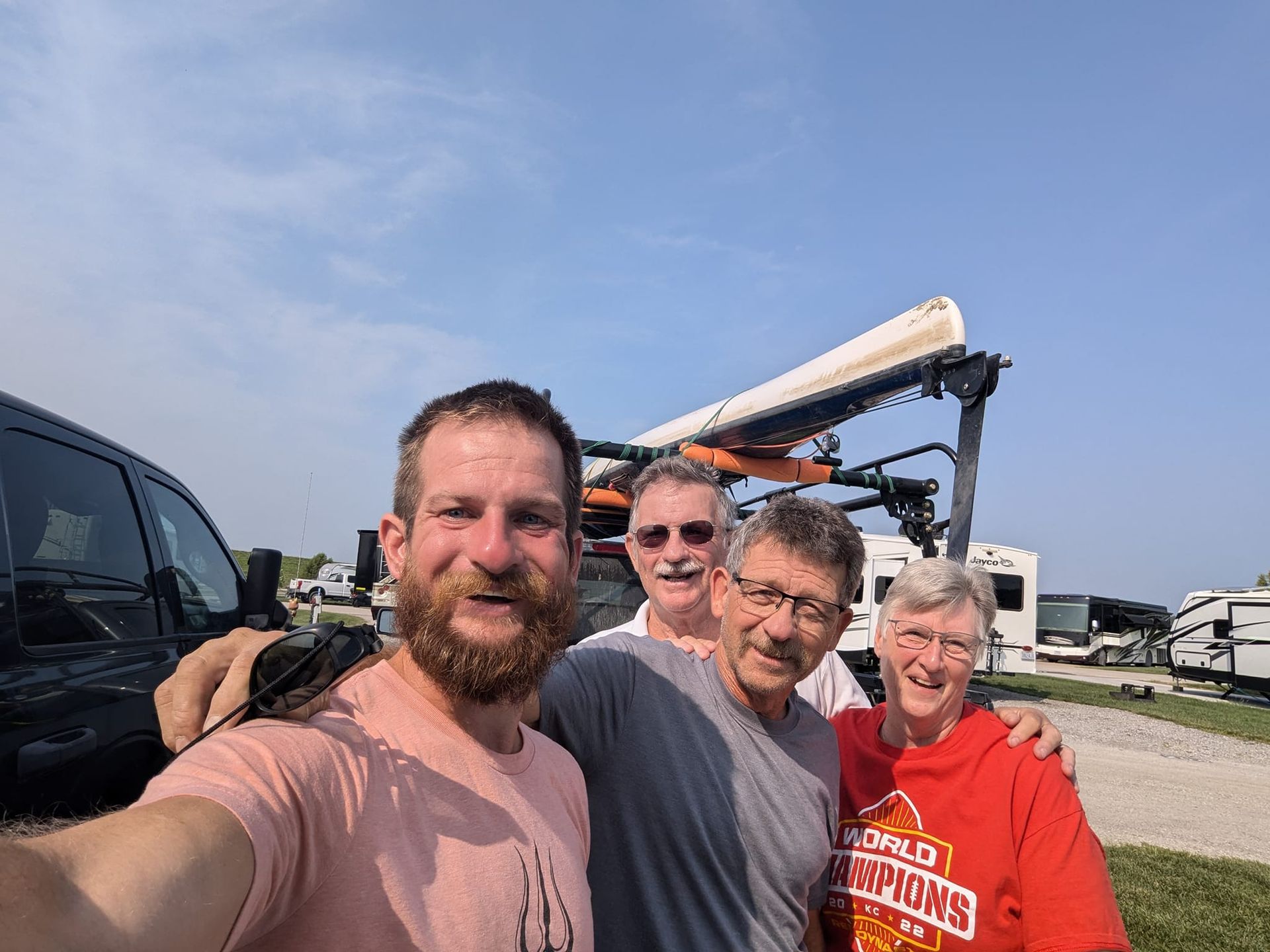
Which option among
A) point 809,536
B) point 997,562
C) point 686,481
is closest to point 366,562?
point 686,481

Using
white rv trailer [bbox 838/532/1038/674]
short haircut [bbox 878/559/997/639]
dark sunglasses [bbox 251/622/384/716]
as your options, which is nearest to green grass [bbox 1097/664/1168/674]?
white rv trailer [bbox 838/532/1038/674]

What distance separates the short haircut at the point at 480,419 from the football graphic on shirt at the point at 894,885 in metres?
1.25

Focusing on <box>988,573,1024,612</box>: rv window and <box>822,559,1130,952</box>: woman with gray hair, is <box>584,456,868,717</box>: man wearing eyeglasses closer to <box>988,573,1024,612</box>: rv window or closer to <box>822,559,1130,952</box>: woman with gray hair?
<box>822,559,1130,952</box>: woman with gray hair

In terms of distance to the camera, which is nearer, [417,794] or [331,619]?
[417,794]

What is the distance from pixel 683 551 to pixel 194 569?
192 centimetres

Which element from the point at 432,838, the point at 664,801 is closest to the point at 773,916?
A: the point at 664,801

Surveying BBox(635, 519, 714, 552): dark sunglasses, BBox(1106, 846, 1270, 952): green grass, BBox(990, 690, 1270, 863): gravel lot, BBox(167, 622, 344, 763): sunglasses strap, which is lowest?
BBox(1106, 846, 1270, 952): green grass

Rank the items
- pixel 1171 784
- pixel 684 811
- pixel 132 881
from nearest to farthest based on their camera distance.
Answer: pixel 132 881
pixel 684 811
pixel 1171 784

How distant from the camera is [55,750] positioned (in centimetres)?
201

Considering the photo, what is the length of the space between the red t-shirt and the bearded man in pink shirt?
3.30 ft

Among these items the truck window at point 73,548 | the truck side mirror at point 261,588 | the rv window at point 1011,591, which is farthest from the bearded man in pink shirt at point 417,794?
the rv window at point 1011,591

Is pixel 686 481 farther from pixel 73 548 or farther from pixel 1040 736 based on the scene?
pixel 73 548

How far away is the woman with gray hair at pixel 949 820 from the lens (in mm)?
1958

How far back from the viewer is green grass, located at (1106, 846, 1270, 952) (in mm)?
4277
